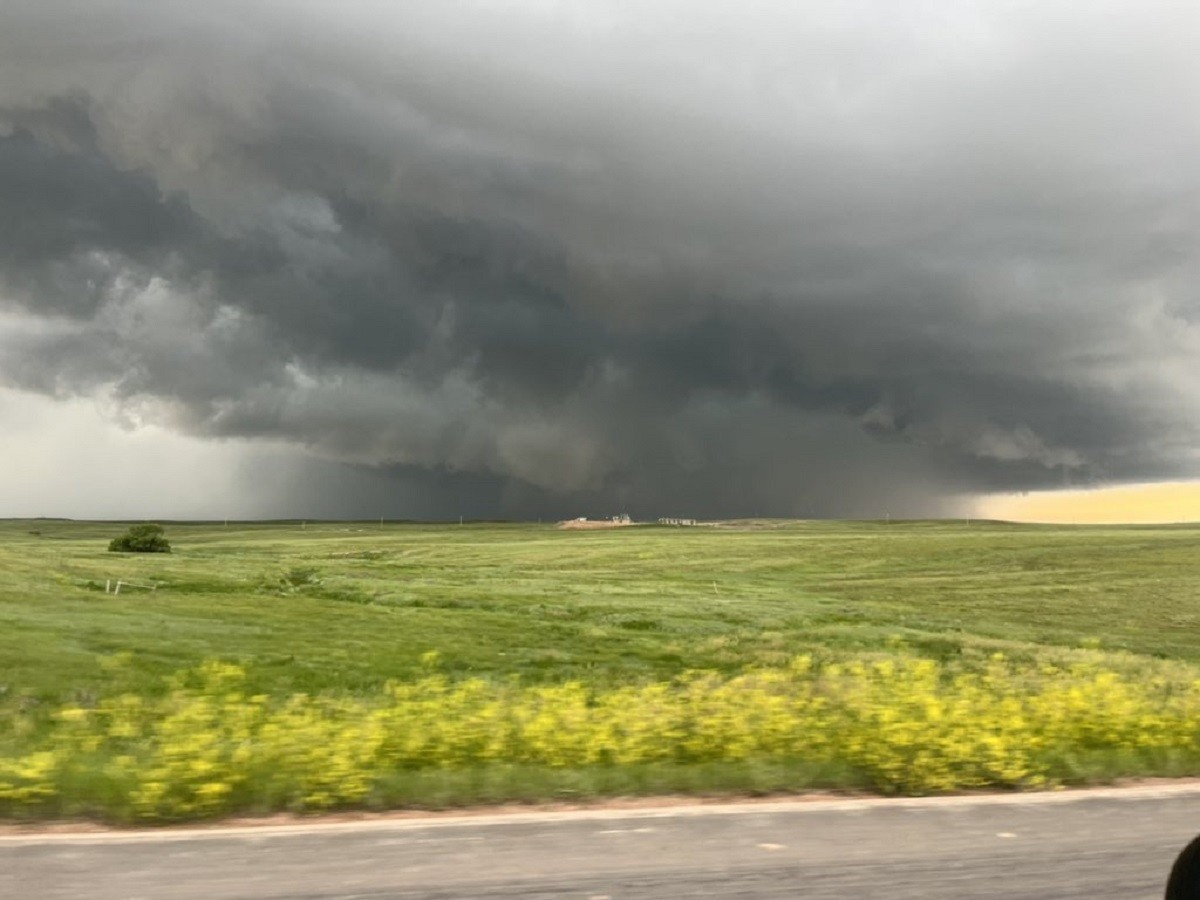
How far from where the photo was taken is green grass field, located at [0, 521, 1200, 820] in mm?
33312

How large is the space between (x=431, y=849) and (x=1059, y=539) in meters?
125

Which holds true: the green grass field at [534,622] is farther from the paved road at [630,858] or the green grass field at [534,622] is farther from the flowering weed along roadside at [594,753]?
the paved road at [630,858]

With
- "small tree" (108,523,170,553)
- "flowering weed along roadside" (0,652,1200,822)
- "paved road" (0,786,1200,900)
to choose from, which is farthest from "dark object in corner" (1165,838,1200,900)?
"small tree" (108,523,170,553)

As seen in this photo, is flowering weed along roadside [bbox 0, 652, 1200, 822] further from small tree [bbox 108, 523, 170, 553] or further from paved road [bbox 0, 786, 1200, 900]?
small tree [bbox 108, 523, 170, 553]

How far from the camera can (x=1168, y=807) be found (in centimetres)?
761

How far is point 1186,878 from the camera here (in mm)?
3602

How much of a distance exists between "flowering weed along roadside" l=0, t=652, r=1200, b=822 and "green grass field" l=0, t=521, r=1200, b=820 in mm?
226

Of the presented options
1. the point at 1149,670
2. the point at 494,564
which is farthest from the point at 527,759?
the point at 494,564

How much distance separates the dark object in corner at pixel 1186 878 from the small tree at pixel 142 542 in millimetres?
97248

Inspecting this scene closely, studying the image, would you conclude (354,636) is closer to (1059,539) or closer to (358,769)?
(358,769)

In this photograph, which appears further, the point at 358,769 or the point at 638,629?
the point at 638,629

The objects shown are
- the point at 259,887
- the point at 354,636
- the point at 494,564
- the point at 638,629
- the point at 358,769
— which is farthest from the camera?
the point at 494,564

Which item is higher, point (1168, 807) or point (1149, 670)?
point (1168, 807)

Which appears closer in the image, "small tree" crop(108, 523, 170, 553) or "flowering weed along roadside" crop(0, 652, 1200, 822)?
"flowering weed along roadside" crop(0, 652, 1200, 822)
